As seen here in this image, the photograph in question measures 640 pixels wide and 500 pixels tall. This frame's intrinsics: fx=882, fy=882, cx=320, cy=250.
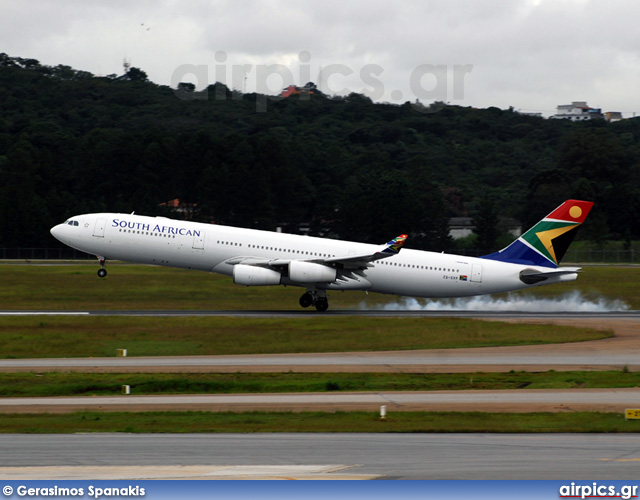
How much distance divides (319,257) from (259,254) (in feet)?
10.9

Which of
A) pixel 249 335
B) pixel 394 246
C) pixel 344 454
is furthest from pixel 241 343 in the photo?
pixel 344 454

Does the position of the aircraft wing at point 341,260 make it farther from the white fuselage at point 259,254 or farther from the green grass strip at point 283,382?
the green grass strip at point 283,382

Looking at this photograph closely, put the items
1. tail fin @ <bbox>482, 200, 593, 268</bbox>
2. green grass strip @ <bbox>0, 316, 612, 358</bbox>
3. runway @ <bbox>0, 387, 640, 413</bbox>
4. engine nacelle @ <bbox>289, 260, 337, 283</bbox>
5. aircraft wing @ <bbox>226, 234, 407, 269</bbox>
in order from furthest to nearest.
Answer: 1. tail fin @ <bbox>482, 200, 593, 268</bbox>
2. engine nacelle @ <bbox>289, 260, 337, 283</bbox>
3. aircraft wing @ <bbox>226, 234, 407, 269</bbox>
4. green grass strip @ <bbox>0, 316, 612, 358</bbox>
5. runway @ <bbox>0, 387, 640, 413</bbox>

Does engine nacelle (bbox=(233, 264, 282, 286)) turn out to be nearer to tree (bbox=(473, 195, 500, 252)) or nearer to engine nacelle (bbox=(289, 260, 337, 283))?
engine nacelle (bbox=(289, 260, 337, 283))

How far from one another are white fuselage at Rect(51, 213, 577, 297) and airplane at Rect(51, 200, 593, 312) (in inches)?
2.1

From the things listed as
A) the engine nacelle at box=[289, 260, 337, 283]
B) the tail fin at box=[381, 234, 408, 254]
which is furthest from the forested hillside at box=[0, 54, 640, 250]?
the tail fin at box=[381, 234, 408, 254]

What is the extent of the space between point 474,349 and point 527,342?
3.42 metres

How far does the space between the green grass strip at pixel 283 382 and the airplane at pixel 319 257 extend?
16596 mm

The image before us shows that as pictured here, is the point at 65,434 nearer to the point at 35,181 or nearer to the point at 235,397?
the point at 235,397

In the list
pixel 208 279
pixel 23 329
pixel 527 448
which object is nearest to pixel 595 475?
pixel 527 448

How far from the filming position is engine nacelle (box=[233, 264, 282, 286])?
45500 mm

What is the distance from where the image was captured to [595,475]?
1532cm

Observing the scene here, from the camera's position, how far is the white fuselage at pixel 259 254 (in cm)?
4688

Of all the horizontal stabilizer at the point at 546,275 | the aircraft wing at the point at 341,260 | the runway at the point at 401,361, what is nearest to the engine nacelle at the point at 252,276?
the aircraft wing at the point at 341,260
